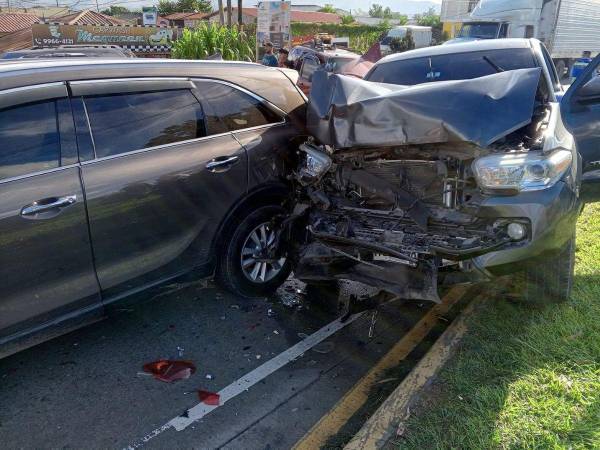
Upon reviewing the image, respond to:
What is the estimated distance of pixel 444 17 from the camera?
28.0m

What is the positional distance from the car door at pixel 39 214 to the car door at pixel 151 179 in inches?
4.1

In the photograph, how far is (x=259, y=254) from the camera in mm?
4082

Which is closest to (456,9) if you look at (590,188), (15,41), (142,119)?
(15,41)

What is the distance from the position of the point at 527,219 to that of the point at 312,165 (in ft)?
4.75

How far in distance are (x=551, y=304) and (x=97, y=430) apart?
10.0ft

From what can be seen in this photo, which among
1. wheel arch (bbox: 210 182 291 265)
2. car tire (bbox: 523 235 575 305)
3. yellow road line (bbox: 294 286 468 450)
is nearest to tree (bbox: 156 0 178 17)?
wheel arch (bbox: 210 182 291 265)

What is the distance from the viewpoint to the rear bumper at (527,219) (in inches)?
120

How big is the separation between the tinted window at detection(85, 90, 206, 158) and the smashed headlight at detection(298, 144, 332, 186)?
0.73 m

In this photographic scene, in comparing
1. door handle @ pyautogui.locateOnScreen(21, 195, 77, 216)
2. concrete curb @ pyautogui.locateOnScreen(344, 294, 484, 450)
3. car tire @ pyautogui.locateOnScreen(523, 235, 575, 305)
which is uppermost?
door handle @ pyautogui.locateOnScreen(21, 195, 77, 216)

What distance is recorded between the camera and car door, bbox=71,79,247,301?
3092 mm

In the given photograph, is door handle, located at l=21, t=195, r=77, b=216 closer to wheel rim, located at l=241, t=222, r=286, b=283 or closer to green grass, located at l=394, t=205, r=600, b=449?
wheel rim, located at l=241, t=222, r=286, b=283

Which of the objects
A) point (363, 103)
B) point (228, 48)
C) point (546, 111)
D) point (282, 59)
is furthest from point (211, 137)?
point (228, 48)

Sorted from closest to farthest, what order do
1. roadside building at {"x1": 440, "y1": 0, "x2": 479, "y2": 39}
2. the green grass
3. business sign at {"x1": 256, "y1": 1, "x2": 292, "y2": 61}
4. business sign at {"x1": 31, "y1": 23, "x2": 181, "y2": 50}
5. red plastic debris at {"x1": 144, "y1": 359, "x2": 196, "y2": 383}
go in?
the green grass
red plastic debris at {"x1": 144, "y1": 359, "x2": 196, "y2": 383}
business sign at {"x1": 256, "y1": 1, "x2": 292, "y2": 61}
business sign at {"x1": 31, "y1": 23, "x2": 181, "y2": 50}
roadside building at {"x1": 440, "y1": 0, "x2": 479, "y2": 39}

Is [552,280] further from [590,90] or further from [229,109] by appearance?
[229,109]
